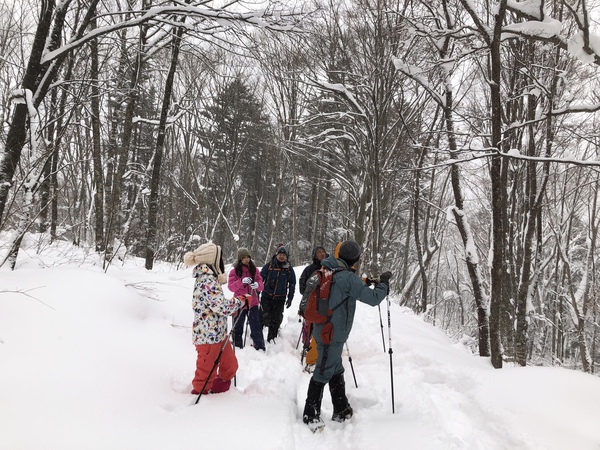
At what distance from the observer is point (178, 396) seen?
3748mm

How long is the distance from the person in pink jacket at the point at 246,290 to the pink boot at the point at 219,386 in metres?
1.87

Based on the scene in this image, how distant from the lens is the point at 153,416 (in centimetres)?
321

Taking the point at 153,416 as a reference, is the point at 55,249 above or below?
above

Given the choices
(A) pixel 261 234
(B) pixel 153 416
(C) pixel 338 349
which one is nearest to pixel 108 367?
(B) pixel 153 416

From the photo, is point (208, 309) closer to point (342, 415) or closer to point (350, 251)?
point (350, 251)

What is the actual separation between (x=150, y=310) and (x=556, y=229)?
14532mm

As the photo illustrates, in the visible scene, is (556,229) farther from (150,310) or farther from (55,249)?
(55,249)

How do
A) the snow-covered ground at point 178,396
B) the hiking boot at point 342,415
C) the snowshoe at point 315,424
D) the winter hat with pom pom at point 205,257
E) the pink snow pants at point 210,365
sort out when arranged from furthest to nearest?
the winter hat with pom pom at point 205,257
the pink snow pants at point 210,365
the hiking boot at point 342,415
the snowshoe at point 315,424
the snow-covered ground at point 178,396

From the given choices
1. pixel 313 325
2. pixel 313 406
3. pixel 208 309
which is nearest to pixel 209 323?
pixel 208 309

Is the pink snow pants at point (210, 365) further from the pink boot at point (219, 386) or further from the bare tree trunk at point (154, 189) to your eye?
the bare tree trunk at point (154, 189)

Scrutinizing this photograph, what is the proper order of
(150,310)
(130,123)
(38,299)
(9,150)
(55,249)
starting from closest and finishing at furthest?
(38,299)
(9,150)
(150,310)
(55,249)
(130,123)

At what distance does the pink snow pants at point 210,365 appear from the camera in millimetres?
3900

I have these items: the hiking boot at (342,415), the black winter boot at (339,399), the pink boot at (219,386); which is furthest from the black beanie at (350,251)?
the pink boot at (219,386)

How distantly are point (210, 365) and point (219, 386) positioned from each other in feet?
1.04
